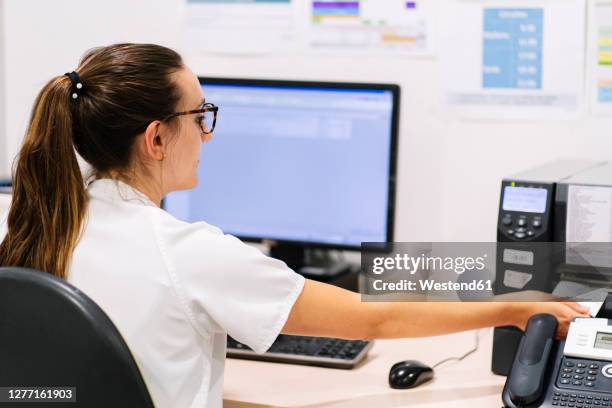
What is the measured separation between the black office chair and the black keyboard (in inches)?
21.7

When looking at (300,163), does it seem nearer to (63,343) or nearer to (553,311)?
(553,311)

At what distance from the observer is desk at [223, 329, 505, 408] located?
1396 millimetres

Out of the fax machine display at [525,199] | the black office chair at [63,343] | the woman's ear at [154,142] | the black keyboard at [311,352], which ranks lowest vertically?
the black keyboard at [311,352]

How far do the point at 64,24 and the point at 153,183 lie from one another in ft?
3.39

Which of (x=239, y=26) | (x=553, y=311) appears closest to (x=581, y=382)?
(x=553, y=311)

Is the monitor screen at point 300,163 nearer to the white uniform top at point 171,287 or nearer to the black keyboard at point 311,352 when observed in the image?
the black keyboard at point 311,352

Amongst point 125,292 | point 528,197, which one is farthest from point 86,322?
point 528,197

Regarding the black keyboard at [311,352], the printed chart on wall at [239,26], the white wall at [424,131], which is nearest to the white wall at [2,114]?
the white wall at [424,131]

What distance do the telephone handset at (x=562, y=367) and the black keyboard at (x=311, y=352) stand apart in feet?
1.09

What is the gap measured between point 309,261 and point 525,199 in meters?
0.72

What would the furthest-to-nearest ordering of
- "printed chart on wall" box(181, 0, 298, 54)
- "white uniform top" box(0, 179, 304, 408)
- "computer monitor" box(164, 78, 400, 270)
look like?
1. "printed chart on wall" box(181, 0, 298, 54)
2. "computer monitor" box(164, 78, 400, 270)
3. "white uniform top" box(0, 179, 304, 408)

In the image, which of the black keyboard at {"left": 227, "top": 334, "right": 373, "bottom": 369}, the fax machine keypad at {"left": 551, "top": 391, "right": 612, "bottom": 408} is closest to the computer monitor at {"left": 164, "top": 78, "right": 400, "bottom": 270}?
the black keyboard at {"left": 227, "top": 334, "right": 373, "bottom": 369}

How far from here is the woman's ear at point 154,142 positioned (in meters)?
1.30

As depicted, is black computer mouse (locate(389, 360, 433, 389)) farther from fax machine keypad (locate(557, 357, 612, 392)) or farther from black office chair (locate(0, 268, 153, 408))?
black office chair (locate(0, 268, 153, 408))
